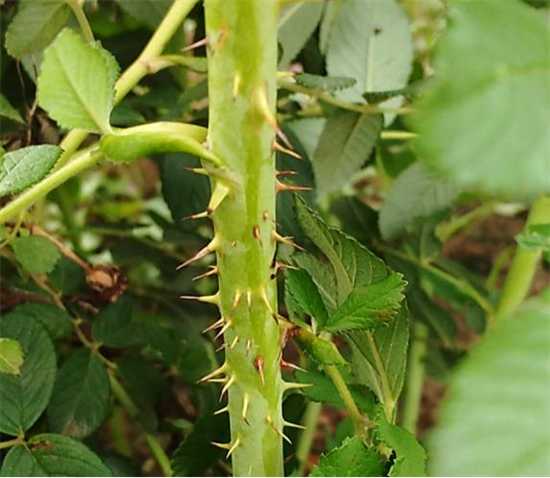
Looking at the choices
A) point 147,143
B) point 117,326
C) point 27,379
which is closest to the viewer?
point 147,143

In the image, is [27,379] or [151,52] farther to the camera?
[27,379]

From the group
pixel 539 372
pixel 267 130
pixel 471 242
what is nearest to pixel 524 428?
pixel 539 372

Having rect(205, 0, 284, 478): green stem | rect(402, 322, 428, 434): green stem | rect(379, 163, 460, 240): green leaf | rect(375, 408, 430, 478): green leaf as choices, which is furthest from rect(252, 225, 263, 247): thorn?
rect(402, 322, 428, 434): green stem

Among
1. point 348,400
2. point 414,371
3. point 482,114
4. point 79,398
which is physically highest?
point 482,114

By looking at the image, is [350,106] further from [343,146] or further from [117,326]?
[117,326]

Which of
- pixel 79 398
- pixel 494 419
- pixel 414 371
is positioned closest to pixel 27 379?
pixel 79 398

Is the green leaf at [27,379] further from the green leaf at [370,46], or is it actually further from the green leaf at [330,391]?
the green leaf at [370,46]
